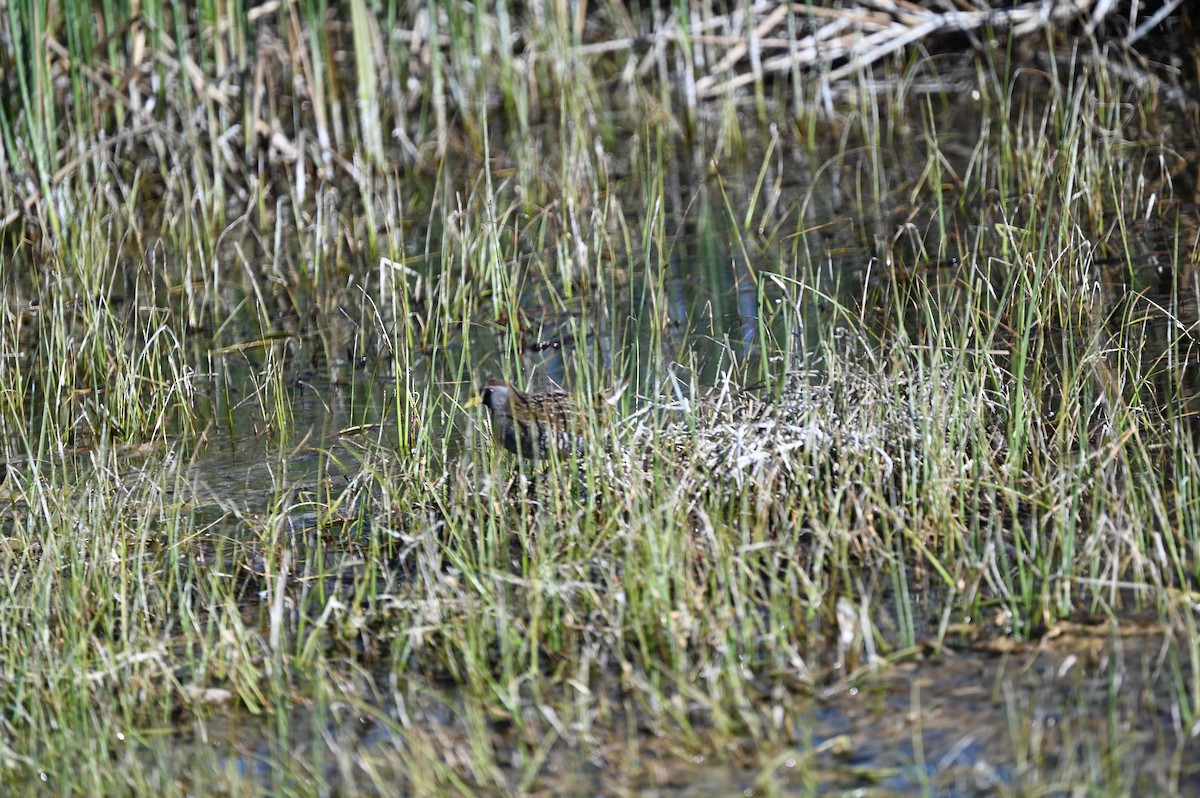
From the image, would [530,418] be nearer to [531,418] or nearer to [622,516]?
[531,418]

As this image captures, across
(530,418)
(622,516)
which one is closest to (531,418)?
(530,418)

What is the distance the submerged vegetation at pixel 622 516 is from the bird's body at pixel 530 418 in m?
0.08

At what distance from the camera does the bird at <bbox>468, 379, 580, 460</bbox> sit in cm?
409

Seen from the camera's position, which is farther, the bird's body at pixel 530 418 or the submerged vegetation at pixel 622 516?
the bird's body at pixel 530 418

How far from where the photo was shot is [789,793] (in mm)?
2607

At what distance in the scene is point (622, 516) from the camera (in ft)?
12.4

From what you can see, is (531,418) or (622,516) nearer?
(622,516)

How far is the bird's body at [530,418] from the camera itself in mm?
4098

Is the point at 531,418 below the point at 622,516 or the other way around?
the other way around

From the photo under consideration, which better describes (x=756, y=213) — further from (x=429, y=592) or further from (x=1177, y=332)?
(x=429, y=592)

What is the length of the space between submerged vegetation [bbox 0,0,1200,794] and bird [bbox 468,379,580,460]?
0.08 metres

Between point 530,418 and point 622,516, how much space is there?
0.51 meters

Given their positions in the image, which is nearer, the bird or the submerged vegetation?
the submerged vegetation

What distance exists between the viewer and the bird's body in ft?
13.4
